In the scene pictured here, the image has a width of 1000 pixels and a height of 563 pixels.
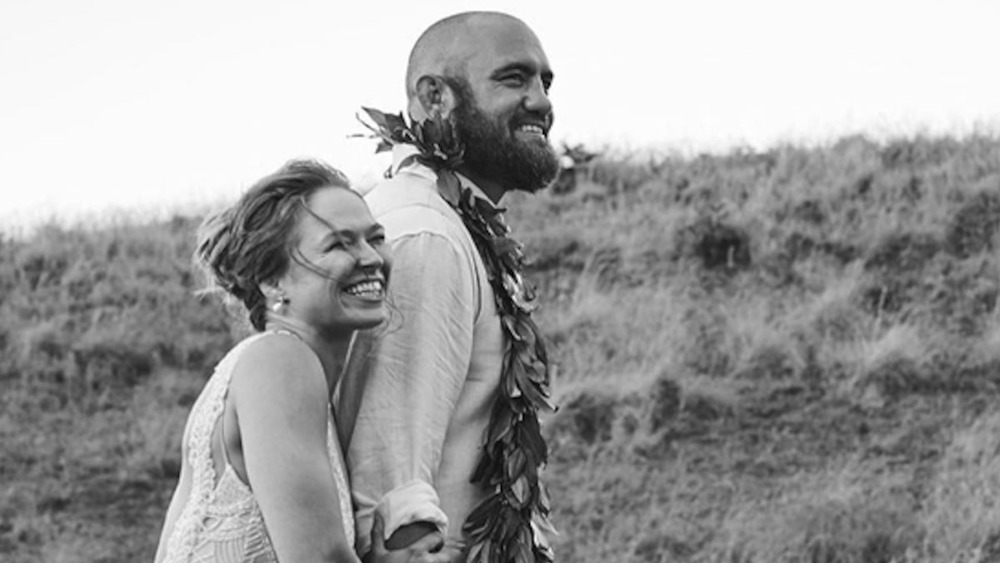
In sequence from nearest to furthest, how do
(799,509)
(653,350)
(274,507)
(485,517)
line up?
(274,507) < (485,517) < (799,509) < (653,350)

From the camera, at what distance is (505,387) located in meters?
4.05

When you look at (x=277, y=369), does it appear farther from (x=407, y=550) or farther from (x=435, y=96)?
(x=435, y=96)

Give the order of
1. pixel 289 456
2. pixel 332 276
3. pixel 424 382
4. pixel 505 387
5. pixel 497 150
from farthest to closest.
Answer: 1. pixel 497 150
2. pixel 505 387
3. pixel 424 382
4. pixel 332 276
5. pixel 289 456

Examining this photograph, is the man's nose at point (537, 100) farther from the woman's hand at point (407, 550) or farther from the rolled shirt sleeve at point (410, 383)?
the woman's hand at point (407, 550)

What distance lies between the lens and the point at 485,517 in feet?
13.2

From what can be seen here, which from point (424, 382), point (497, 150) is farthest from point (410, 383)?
point (497, 150)

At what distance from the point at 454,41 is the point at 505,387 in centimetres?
80

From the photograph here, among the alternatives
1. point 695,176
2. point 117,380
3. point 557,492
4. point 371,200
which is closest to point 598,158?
point 695,176

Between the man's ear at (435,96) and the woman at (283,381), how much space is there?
47 centimetres

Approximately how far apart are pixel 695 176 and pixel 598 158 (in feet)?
3.81

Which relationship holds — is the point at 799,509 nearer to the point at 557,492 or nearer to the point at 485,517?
the point at 557,492

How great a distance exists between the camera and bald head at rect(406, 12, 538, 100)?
428cm

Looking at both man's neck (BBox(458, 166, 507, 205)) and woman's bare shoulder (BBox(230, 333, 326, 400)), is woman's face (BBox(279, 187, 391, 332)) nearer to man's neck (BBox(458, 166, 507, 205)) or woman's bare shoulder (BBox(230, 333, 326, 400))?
woman's bare shoulder (BBox(230, 333, 326, 400))

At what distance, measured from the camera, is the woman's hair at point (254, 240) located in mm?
3709
